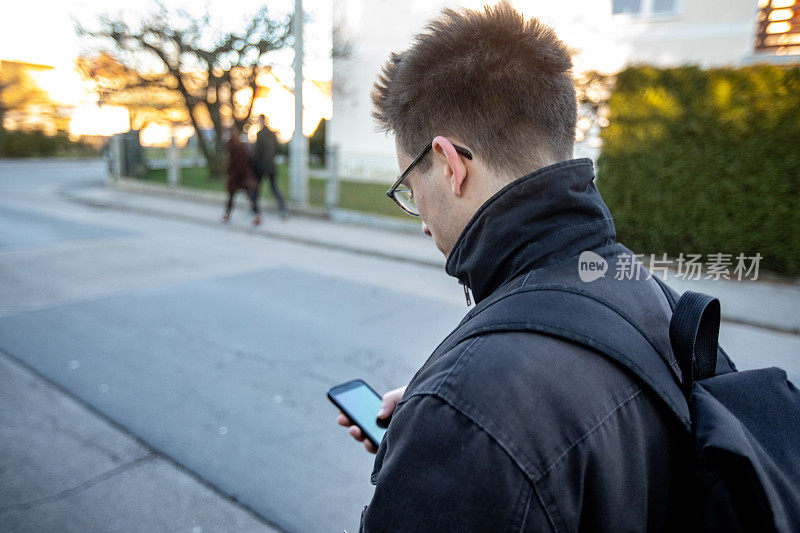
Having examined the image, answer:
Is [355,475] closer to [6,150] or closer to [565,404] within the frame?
[565,404]

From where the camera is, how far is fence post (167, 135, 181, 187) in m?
16.2

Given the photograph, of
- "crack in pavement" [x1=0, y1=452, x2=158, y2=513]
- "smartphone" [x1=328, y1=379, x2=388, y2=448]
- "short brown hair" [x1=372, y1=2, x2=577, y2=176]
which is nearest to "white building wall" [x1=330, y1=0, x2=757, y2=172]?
"crack in pavement" [x1=0, y1=452, x2=158, y2=513]

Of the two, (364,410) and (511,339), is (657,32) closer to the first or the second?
(364,410)

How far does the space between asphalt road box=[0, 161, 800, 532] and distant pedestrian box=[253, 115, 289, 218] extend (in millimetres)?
3278

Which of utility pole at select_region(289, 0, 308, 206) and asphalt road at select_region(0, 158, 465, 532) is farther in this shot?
utility pole at select_region(289, 0, 308, 206)

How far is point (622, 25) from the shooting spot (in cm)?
1515

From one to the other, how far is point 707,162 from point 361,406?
782cm

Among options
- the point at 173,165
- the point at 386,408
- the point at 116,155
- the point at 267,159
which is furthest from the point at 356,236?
the point at 116,155

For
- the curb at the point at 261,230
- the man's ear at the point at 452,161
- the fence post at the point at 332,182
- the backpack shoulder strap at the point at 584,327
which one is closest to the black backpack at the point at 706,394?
the backpack shoulder strap at the point at 584,327

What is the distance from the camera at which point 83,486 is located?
2.88 meters

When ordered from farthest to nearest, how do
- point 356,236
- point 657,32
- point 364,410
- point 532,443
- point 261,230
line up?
1. point 657,32
2. point 261,230
3. point 356,236
4. point 364,410
5. point 532,443

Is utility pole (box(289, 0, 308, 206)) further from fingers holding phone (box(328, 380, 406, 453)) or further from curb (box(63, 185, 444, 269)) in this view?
fingers holding phone (box(328, 380, 406, 453))

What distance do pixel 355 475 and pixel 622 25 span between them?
1558cm

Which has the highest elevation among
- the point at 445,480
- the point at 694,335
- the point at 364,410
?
the point at 694,335
